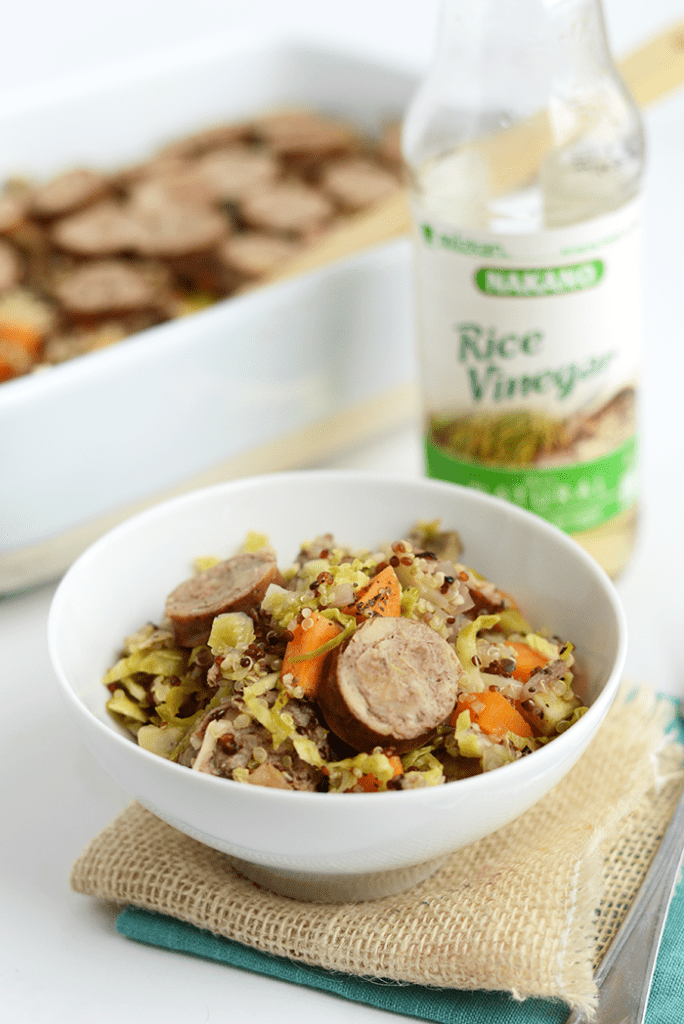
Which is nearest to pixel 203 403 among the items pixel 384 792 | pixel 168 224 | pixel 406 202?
pixel 406 202

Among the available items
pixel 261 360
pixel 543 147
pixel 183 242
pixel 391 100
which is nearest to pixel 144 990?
pixel 261 360

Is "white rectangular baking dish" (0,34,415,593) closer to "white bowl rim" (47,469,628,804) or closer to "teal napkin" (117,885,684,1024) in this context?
"white bowl rim" (47,469,628,804)

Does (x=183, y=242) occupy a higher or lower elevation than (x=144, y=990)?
higher

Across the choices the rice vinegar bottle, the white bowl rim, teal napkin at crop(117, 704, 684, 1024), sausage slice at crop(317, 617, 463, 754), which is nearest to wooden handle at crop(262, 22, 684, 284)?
the rice vinegar bottle

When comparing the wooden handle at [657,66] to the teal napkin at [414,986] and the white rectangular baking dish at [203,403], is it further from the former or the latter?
the teal napkin at [414,986]

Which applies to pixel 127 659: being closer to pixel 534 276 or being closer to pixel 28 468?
pixel 28 468

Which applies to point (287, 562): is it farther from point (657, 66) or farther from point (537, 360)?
point (657, 66)
